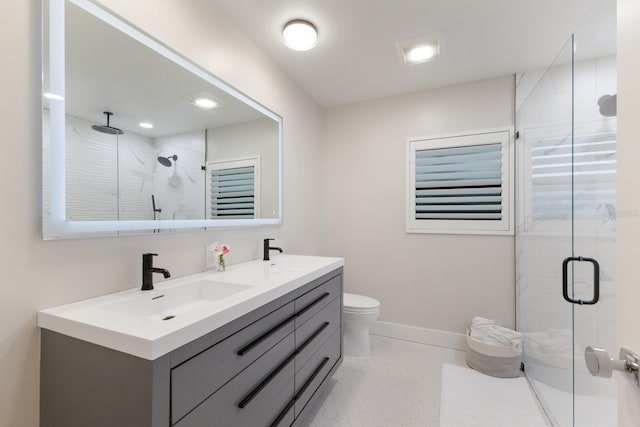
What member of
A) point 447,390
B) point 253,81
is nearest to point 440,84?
point 253,81

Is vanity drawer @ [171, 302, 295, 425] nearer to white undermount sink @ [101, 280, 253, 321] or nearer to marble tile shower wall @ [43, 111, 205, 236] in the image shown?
white undermount sink @ [101, 280, 253, 321]

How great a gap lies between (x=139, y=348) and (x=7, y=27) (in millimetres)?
1113

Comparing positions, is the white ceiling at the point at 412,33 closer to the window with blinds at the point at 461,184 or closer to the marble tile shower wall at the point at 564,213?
the marble tile shower wall at the point at 564,213

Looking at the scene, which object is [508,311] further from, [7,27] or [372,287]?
[7,27]

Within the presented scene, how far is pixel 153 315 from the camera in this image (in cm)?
115

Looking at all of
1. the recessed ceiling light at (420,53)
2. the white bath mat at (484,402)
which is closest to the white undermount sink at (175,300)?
the white bath mat at (484,402)

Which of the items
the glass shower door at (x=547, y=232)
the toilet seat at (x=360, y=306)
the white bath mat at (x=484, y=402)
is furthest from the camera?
the toilet seat at (x=360, y=306)

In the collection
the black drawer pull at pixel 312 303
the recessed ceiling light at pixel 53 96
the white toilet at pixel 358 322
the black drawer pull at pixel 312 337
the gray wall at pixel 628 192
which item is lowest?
the white toilet at pixel 358 322

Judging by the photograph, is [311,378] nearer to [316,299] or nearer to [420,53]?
[316,299]

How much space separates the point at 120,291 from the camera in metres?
1.19

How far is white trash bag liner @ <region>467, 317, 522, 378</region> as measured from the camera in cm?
210

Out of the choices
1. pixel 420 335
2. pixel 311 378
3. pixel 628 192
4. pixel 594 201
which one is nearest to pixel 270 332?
pixel 311 378

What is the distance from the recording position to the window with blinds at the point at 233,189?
1.70 metres

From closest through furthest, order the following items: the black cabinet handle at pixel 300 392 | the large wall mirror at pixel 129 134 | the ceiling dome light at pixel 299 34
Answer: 1. the large wall mirror at pixel 129 134
2. the black cabinet handle at pixel 300 392
3. the ceiling dome light at pixel 299 34
